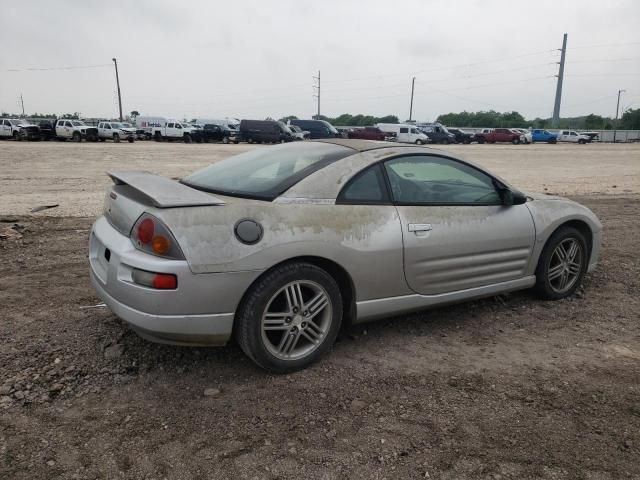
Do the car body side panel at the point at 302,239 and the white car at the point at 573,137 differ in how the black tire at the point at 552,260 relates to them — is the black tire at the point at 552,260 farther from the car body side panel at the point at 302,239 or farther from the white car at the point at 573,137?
the white car at the point at 573,137

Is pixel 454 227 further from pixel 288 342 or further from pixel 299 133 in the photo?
pixel 299 133

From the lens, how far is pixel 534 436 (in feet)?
8.68

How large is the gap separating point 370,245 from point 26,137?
38.2 m

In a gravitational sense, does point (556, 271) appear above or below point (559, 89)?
below

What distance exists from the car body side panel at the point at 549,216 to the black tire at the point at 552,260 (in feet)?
0.23

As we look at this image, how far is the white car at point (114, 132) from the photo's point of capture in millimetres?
36469

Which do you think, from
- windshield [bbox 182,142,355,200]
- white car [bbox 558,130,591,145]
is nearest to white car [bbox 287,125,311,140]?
white car [bbox 558,130,591,145]

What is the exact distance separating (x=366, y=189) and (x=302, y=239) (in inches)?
27.0

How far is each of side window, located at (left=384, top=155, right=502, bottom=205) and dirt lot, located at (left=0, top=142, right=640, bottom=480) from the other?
3.27 ft

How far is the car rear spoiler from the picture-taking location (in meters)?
2.95

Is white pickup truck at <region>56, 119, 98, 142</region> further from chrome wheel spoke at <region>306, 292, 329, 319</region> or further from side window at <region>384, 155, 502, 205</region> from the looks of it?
chrome wheel spoke at <region>306, 292, 329, 319</region>

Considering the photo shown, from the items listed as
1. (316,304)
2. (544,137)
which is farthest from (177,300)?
(544,137)

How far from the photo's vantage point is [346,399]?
9.71 feet

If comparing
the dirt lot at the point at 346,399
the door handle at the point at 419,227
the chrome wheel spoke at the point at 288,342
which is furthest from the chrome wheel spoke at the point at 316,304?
the door handle at the point at 419,227
